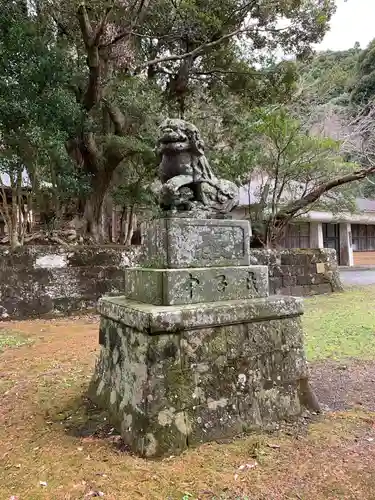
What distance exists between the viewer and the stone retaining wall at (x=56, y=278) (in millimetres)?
6762

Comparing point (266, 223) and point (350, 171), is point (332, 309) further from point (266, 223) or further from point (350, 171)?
point (350, 171)

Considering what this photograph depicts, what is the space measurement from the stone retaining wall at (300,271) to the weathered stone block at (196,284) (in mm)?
6202

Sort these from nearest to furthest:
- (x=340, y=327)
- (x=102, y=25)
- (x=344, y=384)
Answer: (x=344, y=384)
(x=340, y=327)
(x=102, y=25)

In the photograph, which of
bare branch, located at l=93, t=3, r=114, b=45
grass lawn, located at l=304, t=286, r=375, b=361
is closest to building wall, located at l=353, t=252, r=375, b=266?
grass lawn, located at l=304, t=286, r=375, b=361

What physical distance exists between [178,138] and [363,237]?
21882mm

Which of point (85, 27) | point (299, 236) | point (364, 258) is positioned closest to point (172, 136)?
point (85, 27)

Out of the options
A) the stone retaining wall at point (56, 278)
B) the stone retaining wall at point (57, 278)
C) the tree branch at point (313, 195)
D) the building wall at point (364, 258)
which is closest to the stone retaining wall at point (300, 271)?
the tree branch at point (313, 195)

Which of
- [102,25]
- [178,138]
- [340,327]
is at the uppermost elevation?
[102,25]

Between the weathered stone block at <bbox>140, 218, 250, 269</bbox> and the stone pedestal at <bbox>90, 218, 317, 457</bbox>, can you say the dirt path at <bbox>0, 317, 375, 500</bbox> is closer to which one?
the stone pedestal at <bbox>90, 218, 317, 457</bbox>

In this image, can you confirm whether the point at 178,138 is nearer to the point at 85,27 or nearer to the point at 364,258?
the point at 85,27

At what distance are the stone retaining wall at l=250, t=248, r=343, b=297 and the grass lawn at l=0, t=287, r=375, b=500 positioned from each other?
21.2 ft

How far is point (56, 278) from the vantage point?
7117 millimetres

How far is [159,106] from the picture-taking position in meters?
9.20

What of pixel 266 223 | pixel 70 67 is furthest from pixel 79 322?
pixel 266 223
